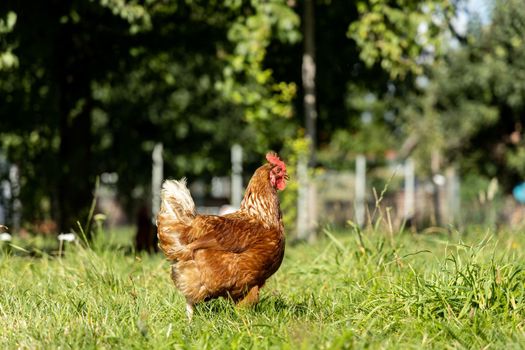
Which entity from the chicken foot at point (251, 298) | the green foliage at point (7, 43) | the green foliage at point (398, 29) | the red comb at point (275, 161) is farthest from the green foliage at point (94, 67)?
the chicken foot at point (251, 298)

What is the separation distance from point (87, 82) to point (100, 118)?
38.2 ft

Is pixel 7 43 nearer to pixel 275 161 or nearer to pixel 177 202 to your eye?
pixel 177 202

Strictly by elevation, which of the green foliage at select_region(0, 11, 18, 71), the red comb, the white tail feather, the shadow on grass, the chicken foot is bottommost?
the shadow on grass

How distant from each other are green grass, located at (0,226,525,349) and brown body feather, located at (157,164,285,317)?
6.0 inches

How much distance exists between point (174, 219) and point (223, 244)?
0.41 metres

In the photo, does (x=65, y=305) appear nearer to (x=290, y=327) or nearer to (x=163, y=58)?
(x=290, y=327)

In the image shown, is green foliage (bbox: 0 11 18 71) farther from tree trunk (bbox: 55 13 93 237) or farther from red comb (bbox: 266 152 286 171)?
red comb (bbox: 266 152 286 171)

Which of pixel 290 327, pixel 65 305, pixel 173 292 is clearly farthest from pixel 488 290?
pixel 65 305

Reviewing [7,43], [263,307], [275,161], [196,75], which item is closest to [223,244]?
[263,307]

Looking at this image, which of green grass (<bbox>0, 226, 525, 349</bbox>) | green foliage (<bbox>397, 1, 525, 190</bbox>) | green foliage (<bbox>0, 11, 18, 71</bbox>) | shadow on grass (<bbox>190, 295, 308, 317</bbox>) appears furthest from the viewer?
green foliage (<bbox>397, 1, 525, 190</bbox>)

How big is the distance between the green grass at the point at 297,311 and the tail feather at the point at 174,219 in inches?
13.8

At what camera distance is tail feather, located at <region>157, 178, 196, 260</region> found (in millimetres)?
4934

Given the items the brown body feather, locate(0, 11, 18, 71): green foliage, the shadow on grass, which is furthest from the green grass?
locate(0, 11, 18, 71): green foliage

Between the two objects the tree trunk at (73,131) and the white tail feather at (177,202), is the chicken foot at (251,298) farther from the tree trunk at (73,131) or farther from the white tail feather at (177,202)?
the tree trunk at (73,131)
